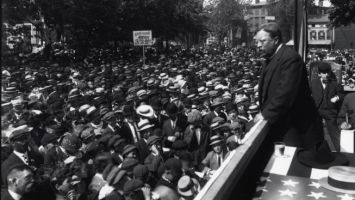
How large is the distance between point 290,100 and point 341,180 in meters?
0.92

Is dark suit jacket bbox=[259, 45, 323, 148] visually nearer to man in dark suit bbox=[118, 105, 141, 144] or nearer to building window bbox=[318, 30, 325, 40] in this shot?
man in dark suit bbox=[118, 105, 141, 144]

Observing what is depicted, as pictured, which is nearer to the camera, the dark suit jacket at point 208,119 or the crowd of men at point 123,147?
the crowd of men at point 123,147

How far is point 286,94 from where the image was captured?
354 centimetres

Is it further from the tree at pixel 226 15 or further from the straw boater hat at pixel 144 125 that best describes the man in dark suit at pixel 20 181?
the tree at pixel 226 15

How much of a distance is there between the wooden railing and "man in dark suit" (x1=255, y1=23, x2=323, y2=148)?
28 cm

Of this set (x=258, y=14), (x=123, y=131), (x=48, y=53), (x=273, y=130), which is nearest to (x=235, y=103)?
(x=123, y=131)

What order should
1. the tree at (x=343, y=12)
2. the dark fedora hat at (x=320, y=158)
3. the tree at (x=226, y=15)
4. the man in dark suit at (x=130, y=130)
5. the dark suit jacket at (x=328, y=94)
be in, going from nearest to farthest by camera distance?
the dark fedora hat at (x=320, y=158) → the man in dark suit at (x=130, y=130) → the dark suit jacket at (x=328, y=94) → the tree at (x=343, y=12) → the tree at (x=226, y=15)

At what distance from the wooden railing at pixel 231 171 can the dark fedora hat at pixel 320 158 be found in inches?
16.2

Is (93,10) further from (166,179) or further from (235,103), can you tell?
(166,179)

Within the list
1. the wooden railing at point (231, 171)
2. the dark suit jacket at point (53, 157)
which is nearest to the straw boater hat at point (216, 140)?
the dark suit jacket at point (53, 157)

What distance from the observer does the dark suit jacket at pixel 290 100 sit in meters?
3.56

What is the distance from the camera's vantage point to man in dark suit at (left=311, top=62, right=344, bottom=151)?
729 centimetres

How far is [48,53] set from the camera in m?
23.4

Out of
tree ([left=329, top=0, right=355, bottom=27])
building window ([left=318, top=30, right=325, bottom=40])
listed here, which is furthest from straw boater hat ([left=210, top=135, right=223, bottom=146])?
building window ([left=318, top=30, right=325, bottom=40])
